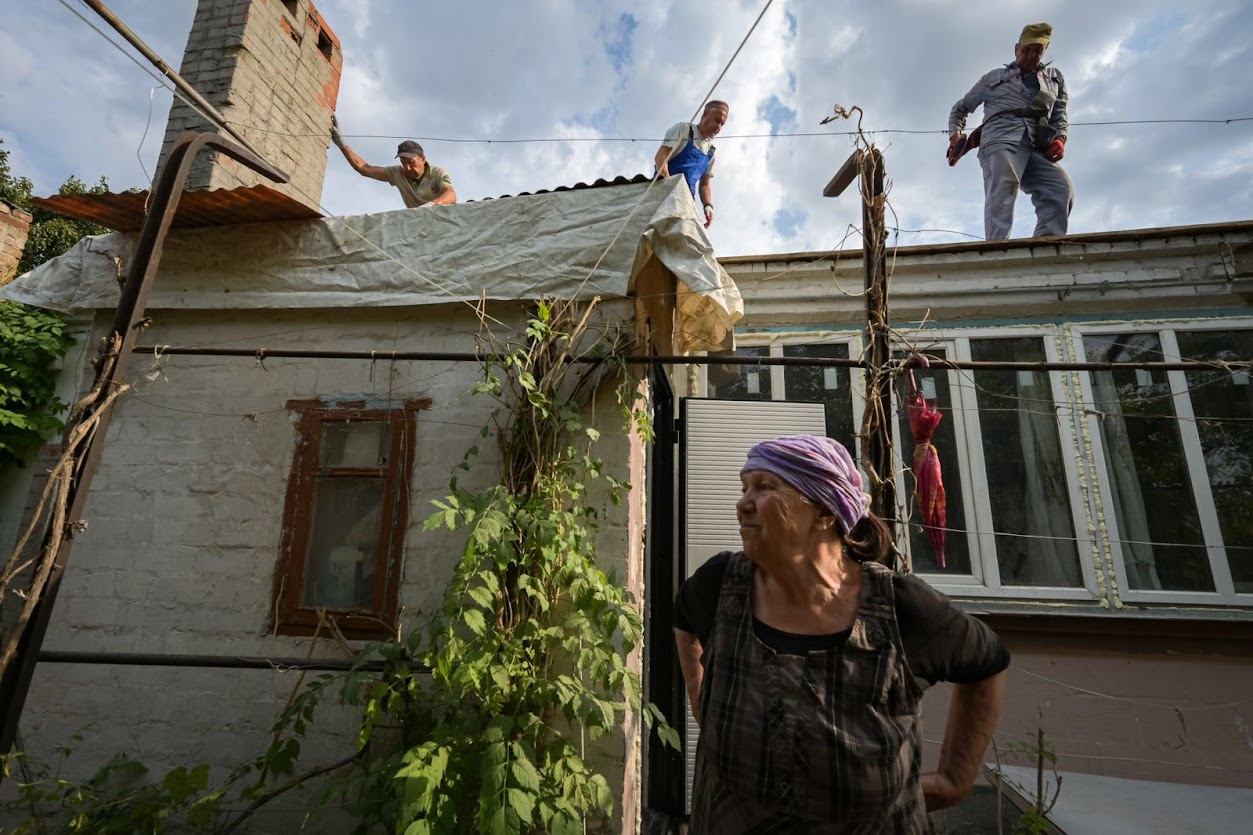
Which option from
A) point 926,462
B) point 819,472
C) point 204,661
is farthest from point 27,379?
point 926,462

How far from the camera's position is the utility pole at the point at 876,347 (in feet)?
7.98

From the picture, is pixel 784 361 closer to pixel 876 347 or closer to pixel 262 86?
pixel 876 347

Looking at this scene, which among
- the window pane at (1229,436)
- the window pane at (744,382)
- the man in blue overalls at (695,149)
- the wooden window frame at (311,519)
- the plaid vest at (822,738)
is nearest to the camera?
the plaid vest at (822,738)

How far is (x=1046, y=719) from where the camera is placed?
4.67m

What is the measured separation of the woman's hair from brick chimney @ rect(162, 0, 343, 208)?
431 centimetres

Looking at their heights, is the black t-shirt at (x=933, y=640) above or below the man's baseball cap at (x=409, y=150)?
below

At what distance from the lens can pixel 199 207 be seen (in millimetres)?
3422

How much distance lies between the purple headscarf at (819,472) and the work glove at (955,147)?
697 centimetres

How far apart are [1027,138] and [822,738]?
7857 millimetres

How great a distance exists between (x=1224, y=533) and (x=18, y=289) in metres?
8.77

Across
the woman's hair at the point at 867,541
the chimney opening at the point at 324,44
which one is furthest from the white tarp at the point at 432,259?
the chimney opening at the point at 324,44

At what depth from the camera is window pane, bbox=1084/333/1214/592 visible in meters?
4.92

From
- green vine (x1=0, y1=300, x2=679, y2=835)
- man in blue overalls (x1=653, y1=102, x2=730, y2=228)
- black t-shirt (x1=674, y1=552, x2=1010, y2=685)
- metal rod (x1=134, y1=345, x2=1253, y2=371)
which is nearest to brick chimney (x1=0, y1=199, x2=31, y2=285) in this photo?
metal rod (x1=134, y1=345, x2=1253, y2=371)

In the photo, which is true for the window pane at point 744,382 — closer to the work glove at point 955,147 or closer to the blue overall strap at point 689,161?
the blue overall strap at point 689,161
